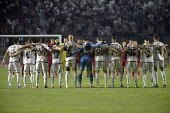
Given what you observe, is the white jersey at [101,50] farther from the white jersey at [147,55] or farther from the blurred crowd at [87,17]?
the blurred crowd at [87,17]

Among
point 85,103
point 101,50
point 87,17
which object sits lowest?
point 85,103

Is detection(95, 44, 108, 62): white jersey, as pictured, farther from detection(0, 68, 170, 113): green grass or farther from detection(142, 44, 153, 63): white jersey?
detection(0, 68, 170, 113): green grass

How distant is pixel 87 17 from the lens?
32031mm

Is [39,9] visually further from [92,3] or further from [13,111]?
[13,111]

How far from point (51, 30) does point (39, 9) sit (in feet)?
8.50

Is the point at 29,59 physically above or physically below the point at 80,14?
below

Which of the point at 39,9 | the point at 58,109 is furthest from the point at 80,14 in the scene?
the point at 58,109

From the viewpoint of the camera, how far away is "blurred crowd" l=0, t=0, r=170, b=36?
3127 centimetres

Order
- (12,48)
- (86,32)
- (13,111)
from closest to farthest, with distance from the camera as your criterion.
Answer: (13,111) < (12,48) < (86,32)

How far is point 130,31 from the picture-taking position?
102 ft

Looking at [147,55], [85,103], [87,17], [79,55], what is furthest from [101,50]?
[87,17]

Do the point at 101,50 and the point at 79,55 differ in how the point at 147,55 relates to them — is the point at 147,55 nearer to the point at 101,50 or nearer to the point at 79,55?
the point at 101,50

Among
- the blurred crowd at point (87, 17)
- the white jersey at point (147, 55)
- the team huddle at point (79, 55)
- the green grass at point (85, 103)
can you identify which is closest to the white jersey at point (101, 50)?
the team huddle at point (79, 55)

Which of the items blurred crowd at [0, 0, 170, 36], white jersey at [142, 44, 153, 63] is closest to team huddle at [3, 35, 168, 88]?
white jersey at [142, 44, 153, 63]
